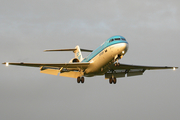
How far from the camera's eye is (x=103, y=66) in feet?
110

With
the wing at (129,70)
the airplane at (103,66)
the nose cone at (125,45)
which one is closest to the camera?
the nose cone at (125,45)

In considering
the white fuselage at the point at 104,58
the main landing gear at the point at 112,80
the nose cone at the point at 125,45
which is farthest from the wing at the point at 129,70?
the nose cone at the point at 125,45

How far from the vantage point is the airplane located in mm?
31141

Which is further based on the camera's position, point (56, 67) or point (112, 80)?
point (112, 80)

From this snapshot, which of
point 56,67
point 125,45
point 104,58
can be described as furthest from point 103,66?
point 56,67

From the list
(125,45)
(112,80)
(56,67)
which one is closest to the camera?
(125,45)

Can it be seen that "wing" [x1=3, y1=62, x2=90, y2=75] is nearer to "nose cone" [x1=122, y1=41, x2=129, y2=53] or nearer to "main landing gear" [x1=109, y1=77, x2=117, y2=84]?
"main landing gear" [x1=109, y1=77, x2=117, y2=84]

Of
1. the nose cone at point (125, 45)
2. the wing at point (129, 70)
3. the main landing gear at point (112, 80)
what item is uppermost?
the nose cone at point (125, 45)

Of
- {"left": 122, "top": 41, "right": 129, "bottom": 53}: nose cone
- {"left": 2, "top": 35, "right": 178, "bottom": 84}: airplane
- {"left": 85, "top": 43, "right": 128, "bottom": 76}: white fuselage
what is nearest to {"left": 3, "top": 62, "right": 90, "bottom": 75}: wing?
{"left": 2, "top": 35, "right": 178, "bottom": 84}: airplane

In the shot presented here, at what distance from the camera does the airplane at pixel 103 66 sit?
31141 mm

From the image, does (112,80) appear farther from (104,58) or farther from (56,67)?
(56,67)

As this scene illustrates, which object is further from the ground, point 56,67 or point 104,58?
point 56,67

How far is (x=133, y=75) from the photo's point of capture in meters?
39.9

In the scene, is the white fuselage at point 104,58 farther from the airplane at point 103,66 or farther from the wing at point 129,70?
the wing at point 129,70
